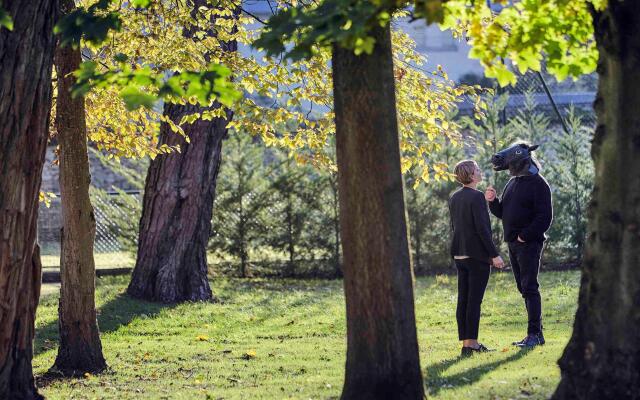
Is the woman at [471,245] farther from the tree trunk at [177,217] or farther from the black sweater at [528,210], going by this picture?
the tree trunk at [177,217]

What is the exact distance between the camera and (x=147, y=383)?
940 centimetres

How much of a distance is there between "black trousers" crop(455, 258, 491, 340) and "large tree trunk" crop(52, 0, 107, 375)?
3.35 meters

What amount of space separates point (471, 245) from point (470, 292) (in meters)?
0.45

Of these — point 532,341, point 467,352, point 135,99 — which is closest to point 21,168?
point 135,99

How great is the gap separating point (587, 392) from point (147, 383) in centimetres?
439

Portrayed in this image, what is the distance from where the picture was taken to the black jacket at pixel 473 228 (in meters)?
9.63

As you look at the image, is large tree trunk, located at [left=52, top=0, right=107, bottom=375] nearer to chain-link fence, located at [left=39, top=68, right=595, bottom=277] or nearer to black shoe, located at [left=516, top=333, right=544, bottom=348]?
black shoe, located at [left=516, top=333, right=544, bottom=348]

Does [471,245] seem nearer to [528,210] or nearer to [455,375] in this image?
[528,210]

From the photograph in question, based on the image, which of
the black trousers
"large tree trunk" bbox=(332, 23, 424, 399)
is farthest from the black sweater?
"large tree trunk" bbox=(332, 23, 424, 399)

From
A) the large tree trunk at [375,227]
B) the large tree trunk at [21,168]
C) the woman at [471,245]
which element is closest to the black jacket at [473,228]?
the woman at [471,245]

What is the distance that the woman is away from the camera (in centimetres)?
966

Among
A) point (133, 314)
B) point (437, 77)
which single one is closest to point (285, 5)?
point (437, 77)

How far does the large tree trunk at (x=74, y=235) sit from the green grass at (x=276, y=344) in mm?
316

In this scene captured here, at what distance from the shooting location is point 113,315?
14180 mm
